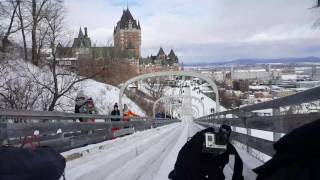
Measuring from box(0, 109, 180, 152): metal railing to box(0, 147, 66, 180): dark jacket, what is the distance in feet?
3.44

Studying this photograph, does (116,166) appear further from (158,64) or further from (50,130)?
(158,64)

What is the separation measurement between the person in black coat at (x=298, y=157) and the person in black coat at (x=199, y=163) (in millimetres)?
1756

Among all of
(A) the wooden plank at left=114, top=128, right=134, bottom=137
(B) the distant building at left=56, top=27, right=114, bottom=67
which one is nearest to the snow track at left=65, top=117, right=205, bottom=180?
(A) the wooden plank at left=114, top=128, right=134, bottom=137

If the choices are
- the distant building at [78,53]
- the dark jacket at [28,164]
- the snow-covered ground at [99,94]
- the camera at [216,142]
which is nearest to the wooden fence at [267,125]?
the camera at [216,142]

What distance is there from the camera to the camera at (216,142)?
172 inches

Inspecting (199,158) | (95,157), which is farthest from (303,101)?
(95,157)

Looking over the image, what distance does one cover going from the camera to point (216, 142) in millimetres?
4477

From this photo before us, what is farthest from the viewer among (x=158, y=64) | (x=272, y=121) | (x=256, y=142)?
(x=158, y=64)

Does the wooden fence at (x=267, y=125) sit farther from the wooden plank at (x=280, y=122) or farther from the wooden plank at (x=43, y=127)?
the wooden plank at (x=43, y=127)

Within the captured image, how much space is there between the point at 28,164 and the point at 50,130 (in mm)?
7011

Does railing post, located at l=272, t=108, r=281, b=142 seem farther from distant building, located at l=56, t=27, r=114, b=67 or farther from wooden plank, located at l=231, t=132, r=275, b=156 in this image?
distant building, located at l=56, t=27, r=114, b=67

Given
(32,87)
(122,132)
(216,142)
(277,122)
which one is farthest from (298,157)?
(32,87)

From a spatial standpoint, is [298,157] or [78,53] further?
[78,53]

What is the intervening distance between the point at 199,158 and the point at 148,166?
6517 mm
